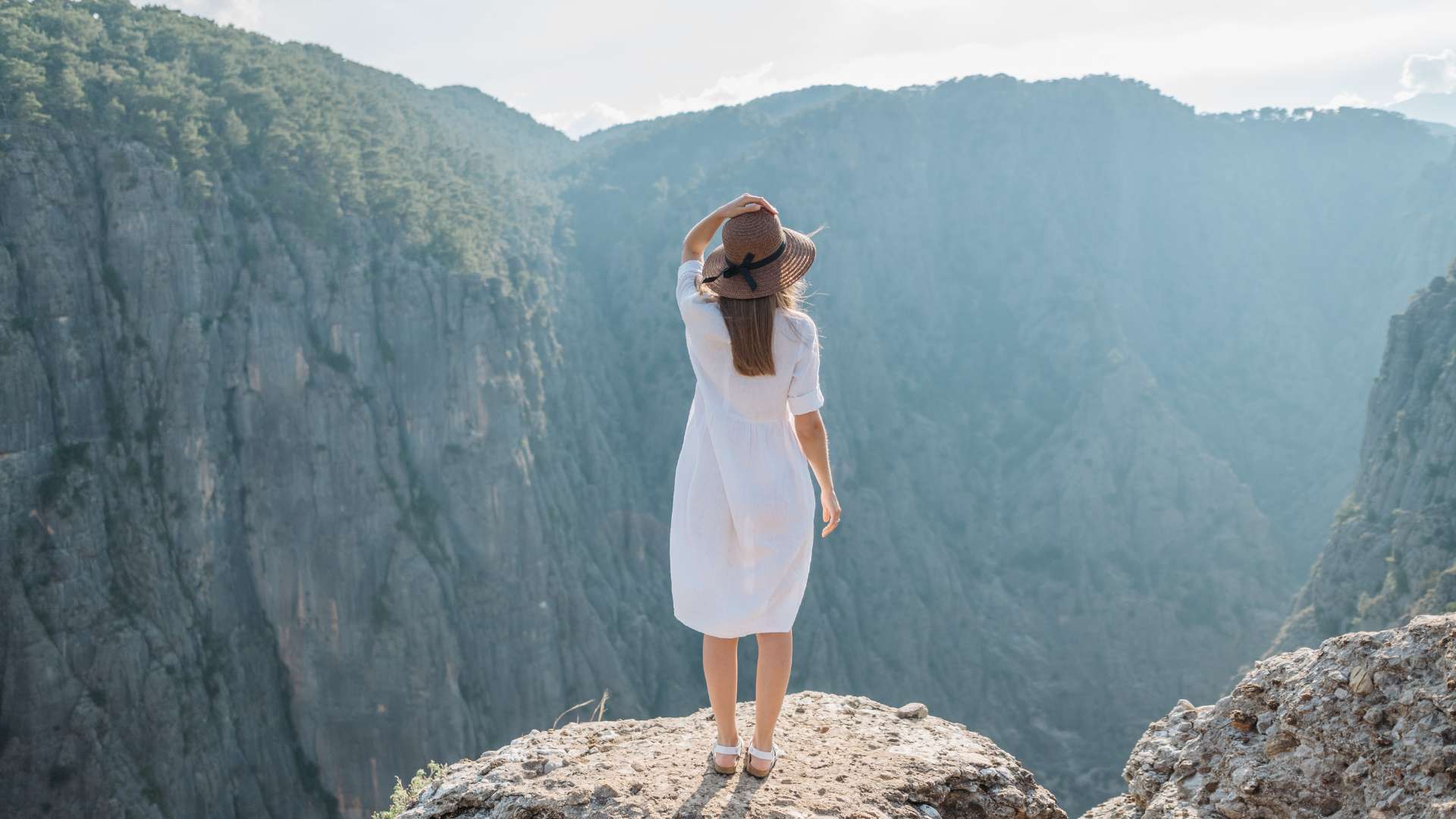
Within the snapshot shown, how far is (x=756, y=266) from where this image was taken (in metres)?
4.22

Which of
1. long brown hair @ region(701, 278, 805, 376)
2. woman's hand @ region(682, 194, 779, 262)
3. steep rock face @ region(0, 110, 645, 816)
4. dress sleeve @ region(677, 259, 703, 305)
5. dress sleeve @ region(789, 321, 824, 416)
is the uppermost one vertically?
woman's hand @ region(682, 194, 779, 262)

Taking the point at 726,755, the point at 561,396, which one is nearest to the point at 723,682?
the point at 726,755

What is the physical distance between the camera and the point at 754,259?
4230 millimetres

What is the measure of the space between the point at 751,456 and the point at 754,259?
32.5 inches

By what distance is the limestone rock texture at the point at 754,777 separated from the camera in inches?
166

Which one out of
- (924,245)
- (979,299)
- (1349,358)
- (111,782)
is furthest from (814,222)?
(111,782)

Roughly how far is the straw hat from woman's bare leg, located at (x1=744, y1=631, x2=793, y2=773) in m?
1.48

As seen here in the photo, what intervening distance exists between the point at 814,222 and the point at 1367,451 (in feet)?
109

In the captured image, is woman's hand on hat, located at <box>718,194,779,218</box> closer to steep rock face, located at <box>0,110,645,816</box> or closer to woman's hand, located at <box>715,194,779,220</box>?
woman's hand, located at <box>715,194,779,220</box>

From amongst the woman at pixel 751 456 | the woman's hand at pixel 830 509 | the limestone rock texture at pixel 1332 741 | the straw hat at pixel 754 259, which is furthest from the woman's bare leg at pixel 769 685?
the limestone rock texture at pixel 1332 741

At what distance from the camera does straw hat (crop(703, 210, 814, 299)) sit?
13.8ft

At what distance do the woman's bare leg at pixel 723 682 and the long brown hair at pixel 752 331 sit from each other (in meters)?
1.18

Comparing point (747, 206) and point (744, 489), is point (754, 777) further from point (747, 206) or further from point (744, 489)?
point (747, 206)

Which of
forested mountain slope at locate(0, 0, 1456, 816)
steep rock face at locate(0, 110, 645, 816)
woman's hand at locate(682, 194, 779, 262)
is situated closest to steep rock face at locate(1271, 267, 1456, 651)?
forested mountain slope at locate(0, 0, 1456, 816)
